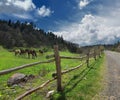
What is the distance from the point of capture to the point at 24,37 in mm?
145500

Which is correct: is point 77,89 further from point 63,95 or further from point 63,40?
point 63,40

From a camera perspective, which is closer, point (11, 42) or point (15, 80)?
point (15, 80)

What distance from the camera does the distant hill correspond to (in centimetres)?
11431

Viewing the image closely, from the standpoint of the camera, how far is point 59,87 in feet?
→ 32.1

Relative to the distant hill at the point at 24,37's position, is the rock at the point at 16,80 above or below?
below

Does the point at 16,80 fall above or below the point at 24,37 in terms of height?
below

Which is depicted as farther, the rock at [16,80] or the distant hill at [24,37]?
the distant hill at [24,37]

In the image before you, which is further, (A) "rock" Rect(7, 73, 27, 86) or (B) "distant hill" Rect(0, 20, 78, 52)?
(B) "distant hill" Rect(0, 20, 78, 52)

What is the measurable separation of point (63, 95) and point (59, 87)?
83 cm

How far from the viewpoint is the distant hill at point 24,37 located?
114m

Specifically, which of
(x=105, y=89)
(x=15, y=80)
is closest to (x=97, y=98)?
(x=105, y=89)

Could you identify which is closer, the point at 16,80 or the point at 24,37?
the point at 16,80

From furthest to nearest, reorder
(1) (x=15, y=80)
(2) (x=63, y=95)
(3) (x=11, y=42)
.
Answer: (3) (x=11, y=42) < (1) (x=15, y=80) < (2) (x=63, y=95)

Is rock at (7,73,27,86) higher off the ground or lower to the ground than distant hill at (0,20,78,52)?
lower
